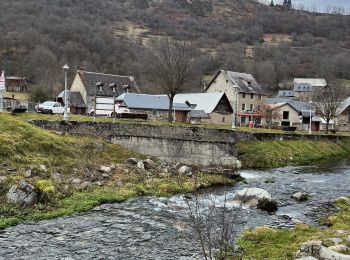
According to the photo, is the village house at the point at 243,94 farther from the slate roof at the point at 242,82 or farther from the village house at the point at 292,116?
the village house at the point at 292,116

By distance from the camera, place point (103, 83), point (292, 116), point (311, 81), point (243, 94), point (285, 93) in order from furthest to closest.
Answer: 1. point (311, 81)
2. point (285, 93)
3. point (292, 116)
4. point (243, 94)
5. point (103, 83)

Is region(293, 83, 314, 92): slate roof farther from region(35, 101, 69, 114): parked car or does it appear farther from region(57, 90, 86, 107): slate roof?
region(35, 101, 69, 114): parked car

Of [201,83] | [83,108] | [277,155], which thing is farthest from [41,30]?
[277,155]

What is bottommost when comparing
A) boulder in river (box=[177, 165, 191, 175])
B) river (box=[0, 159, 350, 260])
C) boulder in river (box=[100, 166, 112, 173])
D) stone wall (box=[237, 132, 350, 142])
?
river (box=[0, 159, 350, 260])

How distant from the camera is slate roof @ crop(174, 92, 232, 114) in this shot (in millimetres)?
73562

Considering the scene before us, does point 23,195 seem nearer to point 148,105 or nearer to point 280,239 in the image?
point 280,239

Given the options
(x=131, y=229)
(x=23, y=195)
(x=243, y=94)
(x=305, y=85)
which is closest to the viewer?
(x=131, y=229)

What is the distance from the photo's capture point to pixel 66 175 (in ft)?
86.6

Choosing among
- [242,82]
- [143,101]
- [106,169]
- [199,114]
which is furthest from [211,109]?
[106,169]

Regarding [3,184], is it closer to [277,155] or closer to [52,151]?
[52,151]

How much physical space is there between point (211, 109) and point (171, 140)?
115 feet

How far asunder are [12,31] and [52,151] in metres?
150

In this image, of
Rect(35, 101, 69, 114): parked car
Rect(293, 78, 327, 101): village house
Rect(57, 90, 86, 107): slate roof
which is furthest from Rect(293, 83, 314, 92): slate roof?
Rect(35, 101, 69, 114): parked car

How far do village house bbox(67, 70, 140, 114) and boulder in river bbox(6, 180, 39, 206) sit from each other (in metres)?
50.9
